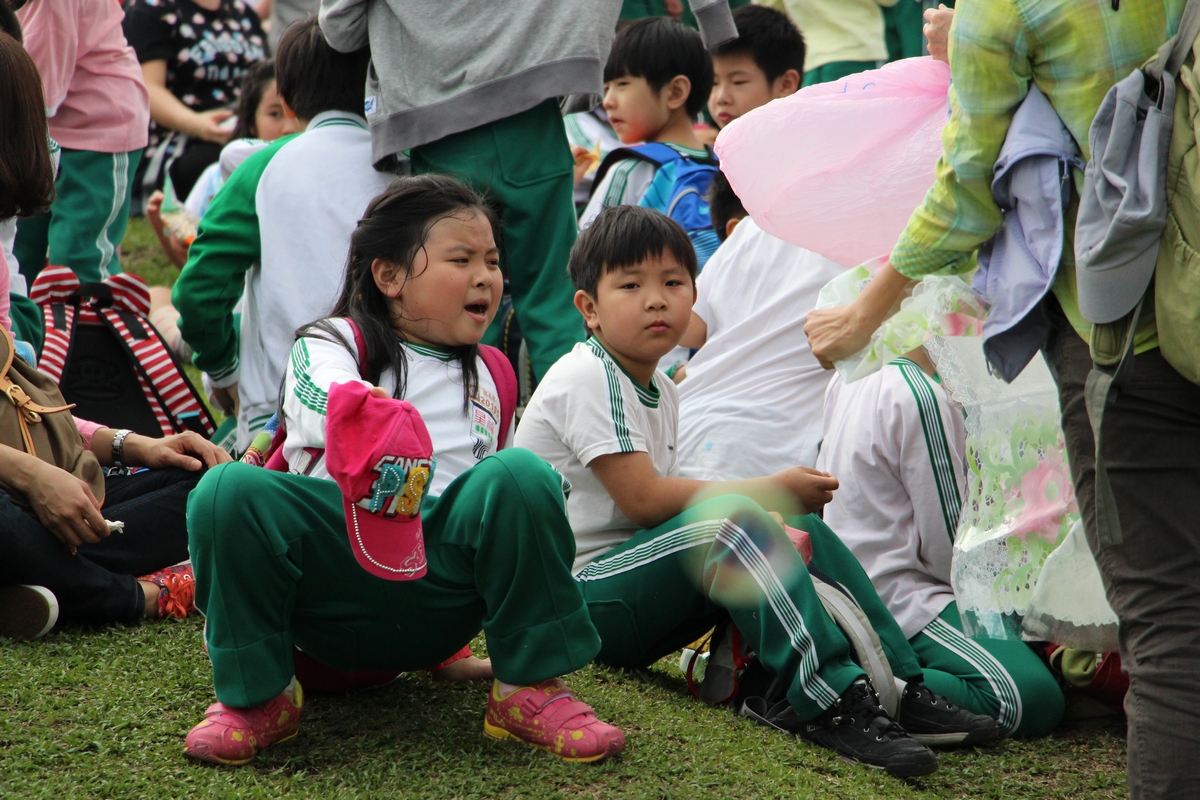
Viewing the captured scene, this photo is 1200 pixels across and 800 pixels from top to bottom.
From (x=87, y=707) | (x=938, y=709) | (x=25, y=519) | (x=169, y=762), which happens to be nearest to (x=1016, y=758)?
(x=938, y=709)

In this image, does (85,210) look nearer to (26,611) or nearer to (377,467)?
(26,611)

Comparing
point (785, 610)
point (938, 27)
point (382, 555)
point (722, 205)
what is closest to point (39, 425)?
point (382, 555)

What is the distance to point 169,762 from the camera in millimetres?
2066

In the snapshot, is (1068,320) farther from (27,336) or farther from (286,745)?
(27,336)

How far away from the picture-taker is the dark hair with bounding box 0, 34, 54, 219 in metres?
2.74

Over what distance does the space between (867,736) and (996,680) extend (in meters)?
0.43

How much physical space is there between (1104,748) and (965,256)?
1138mm

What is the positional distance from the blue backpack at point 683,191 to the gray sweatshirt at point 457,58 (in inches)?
33.7

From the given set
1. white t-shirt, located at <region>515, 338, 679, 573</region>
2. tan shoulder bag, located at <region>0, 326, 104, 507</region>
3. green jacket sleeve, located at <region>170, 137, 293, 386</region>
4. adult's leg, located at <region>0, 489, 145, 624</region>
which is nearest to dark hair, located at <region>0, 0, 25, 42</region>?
green jacket sleeve, located at <region>170, 137, 293, 386</region>

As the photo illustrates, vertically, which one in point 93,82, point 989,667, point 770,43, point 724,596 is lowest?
point 989,667

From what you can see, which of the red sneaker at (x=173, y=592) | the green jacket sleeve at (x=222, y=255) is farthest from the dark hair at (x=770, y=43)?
the red sneaker at (x=173, y=592)

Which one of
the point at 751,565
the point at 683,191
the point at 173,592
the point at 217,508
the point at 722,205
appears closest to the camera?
the point at 217,508

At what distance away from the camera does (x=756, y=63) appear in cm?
465

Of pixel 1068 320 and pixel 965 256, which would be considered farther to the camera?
pixel 965 256
